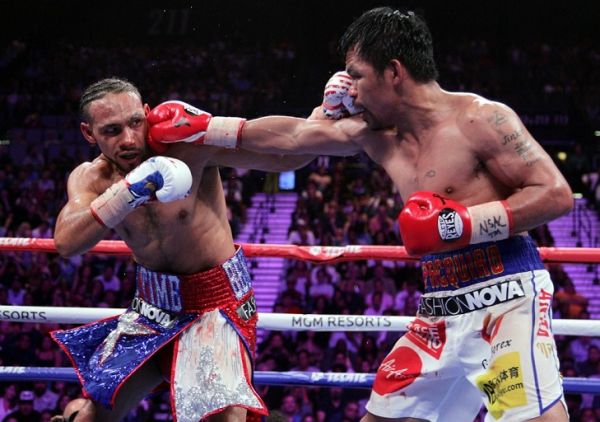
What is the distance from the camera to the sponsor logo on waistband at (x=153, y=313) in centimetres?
252

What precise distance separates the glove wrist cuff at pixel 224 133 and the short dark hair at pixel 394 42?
1.52ft

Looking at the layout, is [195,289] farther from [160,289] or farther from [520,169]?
[520,169]

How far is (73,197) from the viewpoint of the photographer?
8.21 feet

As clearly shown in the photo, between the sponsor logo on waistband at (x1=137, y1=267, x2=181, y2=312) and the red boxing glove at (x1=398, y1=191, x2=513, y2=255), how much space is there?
0.87 m

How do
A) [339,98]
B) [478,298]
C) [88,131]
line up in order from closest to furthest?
1. [478,298]
2. [339,98]
3. [88,131]

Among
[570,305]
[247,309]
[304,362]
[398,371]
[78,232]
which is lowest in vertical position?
[304,362]

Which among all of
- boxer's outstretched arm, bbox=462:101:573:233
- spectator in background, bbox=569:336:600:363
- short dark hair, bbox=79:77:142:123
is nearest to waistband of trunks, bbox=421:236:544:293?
boxer's outstretched arm, bbox=462:101:573:233

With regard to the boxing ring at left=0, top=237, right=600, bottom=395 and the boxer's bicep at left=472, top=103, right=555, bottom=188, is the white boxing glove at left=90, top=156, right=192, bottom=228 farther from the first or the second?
the boxer's bicep at left=472, top=103, right=555, bottom=188

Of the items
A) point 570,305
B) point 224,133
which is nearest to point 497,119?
point 224,133

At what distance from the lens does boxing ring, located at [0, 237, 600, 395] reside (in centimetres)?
281

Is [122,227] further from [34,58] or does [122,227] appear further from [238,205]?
[34,58]

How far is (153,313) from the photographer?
2.55 metres

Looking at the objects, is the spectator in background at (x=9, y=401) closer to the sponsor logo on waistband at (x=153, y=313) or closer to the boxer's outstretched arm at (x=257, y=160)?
the sponsor logo on waistband at (x=153, y=313)

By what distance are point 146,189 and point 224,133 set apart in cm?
32
